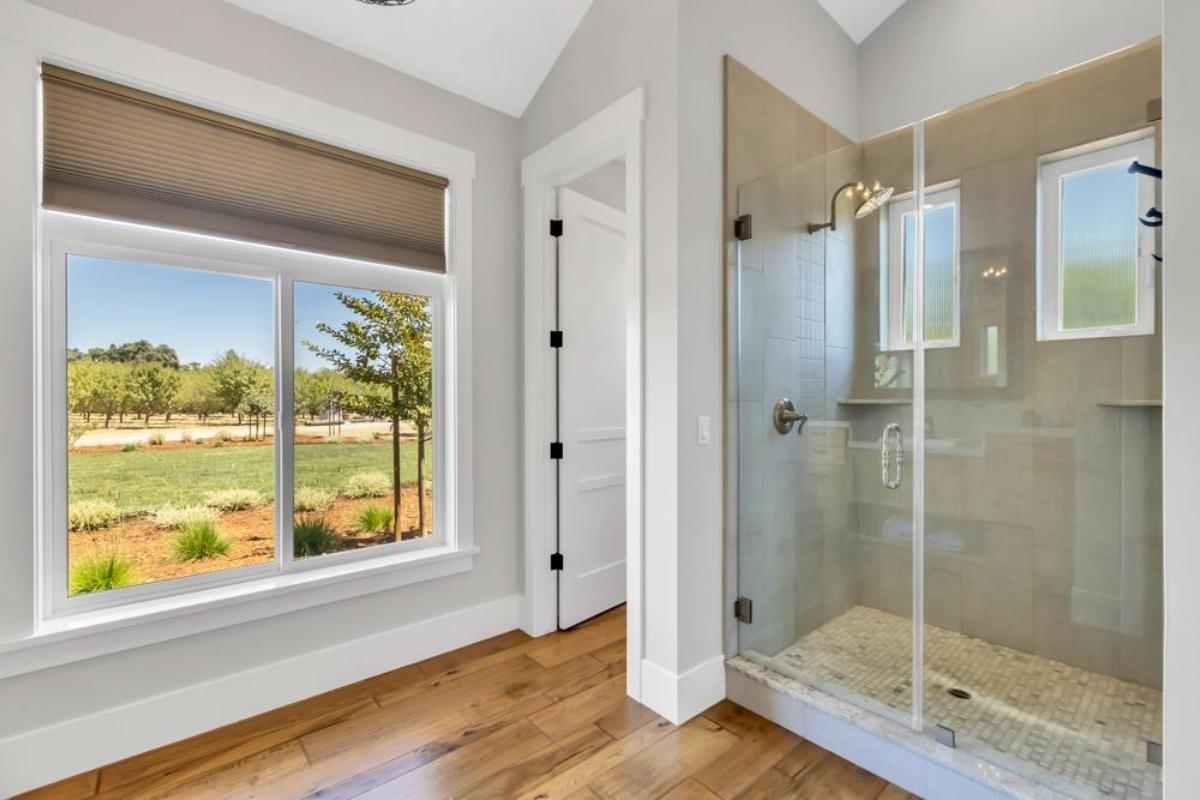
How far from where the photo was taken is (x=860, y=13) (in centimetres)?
283

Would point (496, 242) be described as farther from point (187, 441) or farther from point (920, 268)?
point (920, 268)

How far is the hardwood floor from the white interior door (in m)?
0.65

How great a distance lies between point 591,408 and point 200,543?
68.5 inches

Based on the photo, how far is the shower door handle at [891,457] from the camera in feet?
6.86

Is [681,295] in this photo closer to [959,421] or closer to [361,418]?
[959,421]

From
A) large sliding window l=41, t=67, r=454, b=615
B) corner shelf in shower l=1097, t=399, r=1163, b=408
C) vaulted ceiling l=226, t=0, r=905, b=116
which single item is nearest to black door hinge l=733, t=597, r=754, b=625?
large sliding window l=41, t=67, r=454, b=615

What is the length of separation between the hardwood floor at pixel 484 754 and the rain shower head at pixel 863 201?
1963 millimetres

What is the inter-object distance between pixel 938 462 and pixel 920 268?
73 cm

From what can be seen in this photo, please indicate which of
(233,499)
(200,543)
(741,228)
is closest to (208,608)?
(200,543)

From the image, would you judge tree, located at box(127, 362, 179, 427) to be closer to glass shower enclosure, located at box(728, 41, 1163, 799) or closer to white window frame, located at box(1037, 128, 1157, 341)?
glass shower enclosure, located at box(728, 41, 1163, 799)

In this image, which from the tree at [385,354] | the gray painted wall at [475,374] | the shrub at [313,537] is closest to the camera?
the gray painted wall at [475,374]

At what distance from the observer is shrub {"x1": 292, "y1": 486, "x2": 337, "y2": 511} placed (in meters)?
2.23

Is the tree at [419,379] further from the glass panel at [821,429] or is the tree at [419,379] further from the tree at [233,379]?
the glass panel at [821,429]

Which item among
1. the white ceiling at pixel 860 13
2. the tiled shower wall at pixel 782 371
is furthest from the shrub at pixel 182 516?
the white ceiling at pixel 860 13
